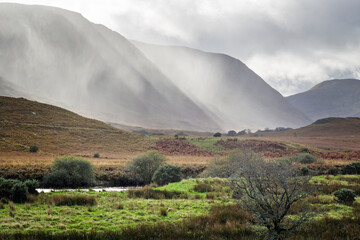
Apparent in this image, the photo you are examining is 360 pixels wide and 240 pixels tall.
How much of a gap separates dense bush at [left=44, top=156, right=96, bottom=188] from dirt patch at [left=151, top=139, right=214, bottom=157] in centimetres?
3218

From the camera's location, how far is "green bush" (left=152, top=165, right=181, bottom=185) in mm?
27436

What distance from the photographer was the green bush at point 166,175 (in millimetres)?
27436

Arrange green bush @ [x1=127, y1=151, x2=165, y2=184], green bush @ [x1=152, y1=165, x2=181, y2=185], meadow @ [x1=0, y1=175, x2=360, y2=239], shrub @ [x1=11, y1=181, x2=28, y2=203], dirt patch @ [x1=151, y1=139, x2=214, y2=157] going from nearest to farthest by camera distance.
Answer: meadow @ [x1=0, y1=175, x2=360, y2=239], shrub @ [x1=11, y1=181, x2=28, y2=203], green bush @ [x1=152, y1=165, x2=181, y2=185], green bush @ [x1=127, y1=151, x2=165, y2=184], dirt patch @ [x1=151, y1=139, x2=214, y2=157]

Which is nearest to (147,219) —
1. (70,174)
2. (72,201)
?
(72,201)

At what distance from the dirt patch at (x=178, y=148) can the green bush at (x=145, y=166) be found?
26.1 metres

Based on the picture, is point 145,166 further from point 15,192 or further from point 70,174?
point 15,192

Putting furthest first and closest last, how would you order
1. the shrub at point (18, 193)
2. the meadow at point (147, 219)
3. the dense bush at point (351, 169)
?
the dense bush at point (351, 169) < the shrub at point (18, 193) < the meadow at point (147, 219)

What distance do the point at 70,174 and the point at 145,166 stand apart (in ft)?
30.0

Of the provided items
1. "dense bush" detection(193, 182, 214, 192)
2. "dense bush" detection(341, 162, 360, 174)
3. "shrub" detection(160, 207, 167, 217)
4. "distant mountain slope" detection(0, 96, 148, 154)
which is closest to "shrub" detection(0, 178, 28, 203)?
"shrub" detection(160, 207, 167, 217)

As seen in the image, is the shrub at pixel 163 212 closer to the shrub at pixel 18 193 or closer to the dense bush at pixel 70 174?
the shrub at pixel 18 193

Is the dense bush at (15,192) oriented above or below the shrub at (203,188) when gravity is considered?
above

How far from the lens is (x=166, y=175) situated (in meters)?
27.3

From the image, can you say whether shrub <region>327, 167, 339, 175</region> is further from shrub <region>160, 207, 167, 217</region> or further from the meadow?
shrub <region>160, 207, 167, 217</region>

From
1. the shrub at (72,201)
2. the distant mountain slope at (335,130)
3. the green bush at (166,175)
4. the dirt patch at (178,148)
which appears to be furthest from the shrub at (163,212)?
the distant mountain slope at (335,130)
